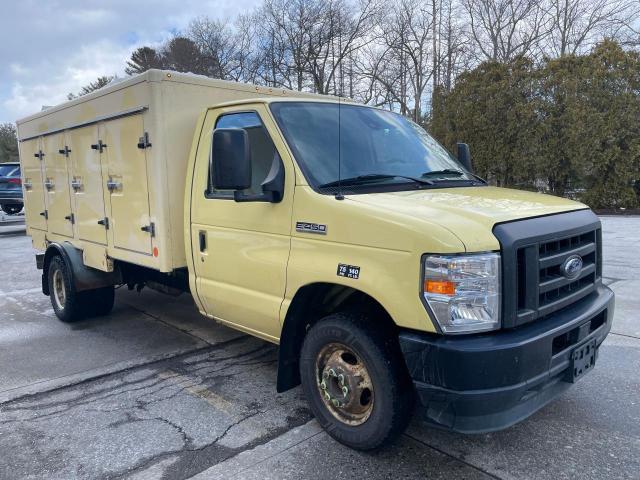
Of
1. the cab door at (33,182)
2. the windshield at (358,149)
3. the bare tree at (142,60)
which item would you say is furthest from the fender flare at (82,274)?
the bare tree at (142,60)

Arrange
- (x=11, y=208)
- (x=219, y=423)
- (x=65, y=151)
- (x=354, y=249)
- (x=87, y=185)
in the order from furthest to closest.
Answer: (x=11, y=208) < (x=65, y=151) < (x=87, y=185) < (x=219, y=423) < (x=354, y=249)

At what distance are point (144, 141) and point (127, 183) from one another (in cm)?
56

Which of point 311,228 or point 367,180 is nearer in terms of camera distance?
point 311,228

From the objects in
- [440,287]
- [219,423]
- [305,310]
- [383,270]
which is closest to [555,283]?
[440,287]

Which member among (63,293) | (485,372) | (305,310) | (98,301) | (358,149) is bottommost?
(98,301)

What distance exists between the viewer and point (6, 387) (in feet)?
14.0

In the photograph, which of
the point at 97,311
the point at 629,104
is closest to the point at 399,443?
the point at 97,311

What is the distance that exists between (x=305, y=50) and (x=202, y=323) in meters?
27.8

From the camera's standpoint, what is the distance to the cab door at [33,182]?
6496mm

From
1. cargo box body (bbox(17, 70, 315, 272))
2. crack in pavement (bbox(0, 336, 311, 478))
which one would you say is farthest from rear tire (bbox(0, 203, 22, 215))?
crack in pavement (bbox(0, 336, 311, 478))

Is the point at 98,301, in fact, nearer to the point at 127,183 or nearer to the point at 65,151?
the point at 65,151

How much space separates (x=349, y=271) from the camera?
9.77 ft

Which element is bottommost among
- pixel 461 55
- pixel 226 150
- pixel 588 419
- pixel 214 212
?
pixel 588 419

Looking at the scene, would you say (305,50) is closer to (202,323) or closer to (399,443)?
(202,323)
